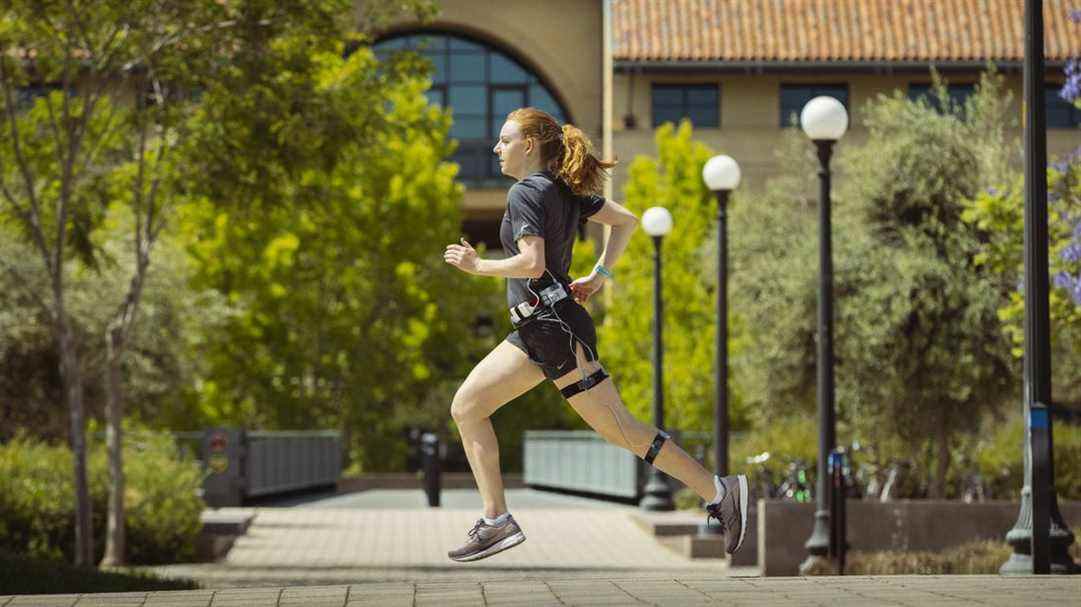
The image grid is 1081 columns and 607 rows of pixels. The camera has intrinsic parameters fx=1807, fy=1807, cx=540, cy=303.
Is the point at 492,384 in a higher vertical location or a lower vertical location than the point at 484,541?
higher

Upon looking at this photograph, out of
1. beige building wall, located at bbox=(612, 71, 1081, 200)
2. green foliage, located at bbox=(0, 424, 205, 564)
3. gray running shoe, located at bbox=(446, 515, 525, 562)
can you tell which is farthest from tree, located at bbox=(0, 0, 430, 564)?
beige building wall, located at bbox=(612, 71, 1081, 200)

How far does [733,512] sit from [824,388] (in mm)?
9300

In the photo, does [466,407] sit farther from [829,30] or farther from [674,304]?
[829,30]

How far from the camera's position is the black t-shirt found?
23.0 ft

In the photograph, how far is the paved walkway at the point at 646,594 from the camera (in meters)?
7.05

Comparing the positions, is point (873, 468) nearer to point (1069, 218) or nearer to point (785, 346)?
point (785, 346)

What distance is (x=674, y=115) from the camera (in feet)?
167

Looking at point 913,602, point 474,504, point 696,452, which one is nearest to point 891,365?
point 696,452

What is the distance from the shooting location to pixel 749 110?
5038cm

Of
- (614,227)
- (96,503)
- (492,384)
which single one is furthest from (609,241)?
(96,503)

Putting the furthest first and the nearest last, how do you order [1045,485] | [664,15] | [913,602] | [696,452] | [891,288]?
[664,15] < [696,452] < [891,288] < [1045,485] < [913,602]

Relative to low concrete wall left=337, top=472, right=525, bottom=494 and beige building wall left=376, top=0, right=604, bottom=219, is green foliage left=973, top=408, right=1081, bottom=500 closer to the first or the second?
low concrete wall left=337, top=472, right=525, bottom=494

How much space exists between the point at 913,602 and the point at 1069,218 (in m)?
11.9

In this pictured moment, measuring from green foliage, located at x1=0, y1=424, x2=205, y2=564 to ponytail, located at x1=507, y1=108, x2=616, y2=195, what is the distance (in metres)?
12.3
